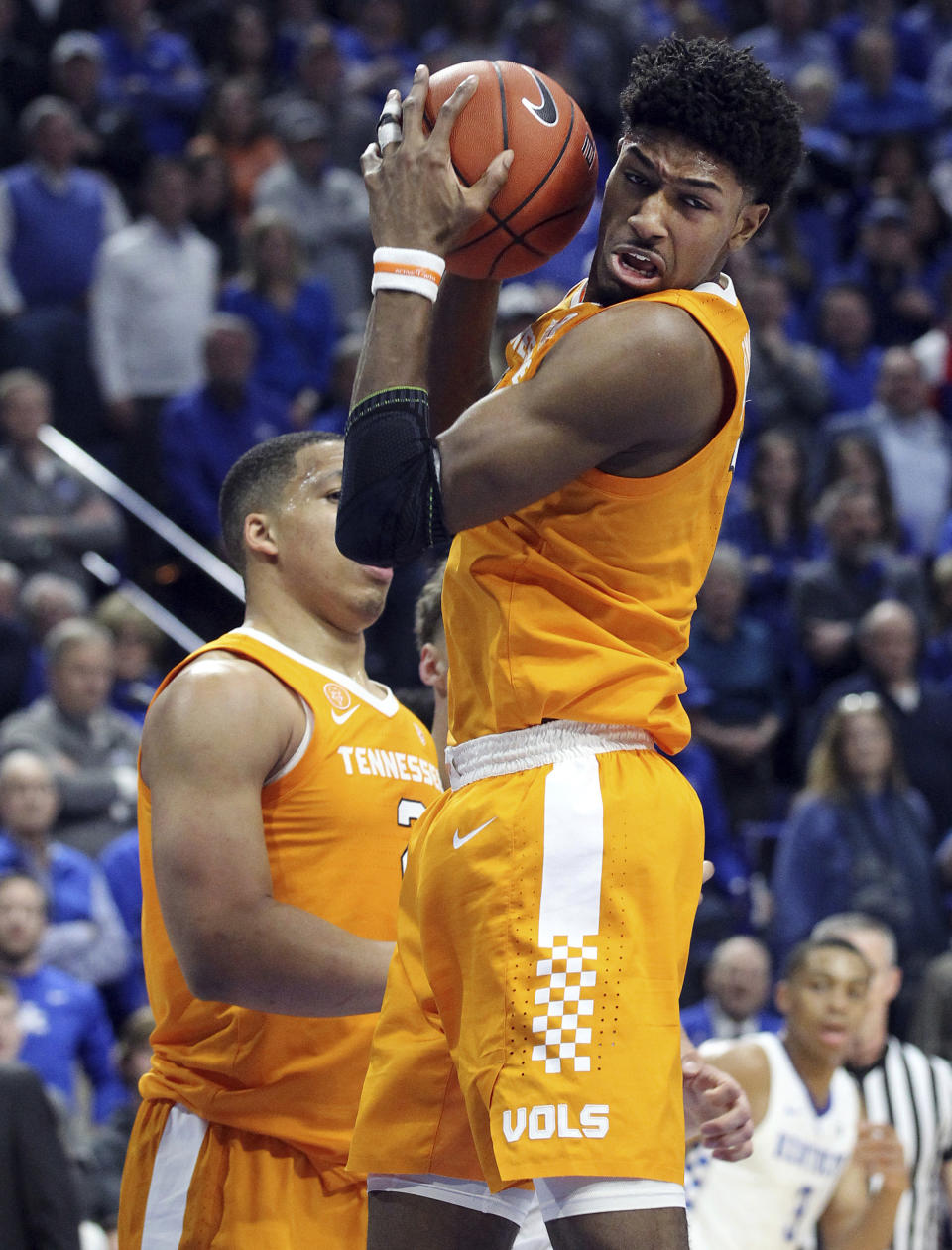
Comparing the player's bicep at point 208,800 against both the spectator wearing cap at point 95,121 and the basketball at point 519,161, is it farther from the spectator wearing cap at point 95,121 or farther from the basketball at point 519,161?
the spectator wearing cap at point 95,121

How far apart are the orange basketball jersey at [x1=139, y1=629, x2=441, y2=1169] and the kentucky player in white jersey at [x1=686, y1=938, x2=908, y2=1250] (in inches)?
93.0

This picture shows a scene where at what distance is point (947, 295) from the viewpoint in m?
11.1

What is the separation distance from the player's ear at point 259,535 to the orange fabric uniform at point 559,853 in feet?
2.85

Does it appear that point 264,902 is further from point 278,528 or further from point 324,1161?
point 278,528

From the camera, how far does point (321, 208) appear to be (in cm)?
1058

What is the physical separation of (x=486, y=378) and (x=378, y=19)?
971cm

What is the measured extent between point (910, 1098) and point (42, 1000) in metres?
3.01

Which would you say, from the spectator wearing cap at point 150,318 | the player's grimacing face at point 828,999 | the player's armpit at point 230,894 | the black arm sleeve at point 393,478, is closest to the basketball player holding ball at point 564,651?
the black arm sleeve at point 393,478

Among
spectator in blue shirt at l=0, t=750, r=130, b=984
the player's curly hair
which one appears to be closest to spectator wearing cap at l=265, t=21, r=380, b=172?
spectator in blue shirt at l=0, t=750, r=130, b=984

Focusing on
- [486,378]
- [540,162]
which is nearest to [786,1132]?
[486,378]

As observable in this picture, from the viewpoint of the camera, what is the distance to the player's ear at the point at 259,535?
142 inches

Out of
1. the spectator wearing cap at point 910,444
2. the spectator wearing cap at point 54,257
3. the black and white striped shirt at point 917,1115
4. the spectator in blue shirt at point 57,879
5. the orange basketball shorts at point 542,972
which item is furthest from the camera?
the spectator wearing cap at point 910,444

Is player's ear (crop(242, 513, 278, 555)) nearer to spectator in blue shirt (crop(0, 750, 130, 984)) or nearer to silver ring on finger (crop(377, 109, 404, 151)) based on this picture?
silver ring on finger (crop(377, 109, 404, 151))

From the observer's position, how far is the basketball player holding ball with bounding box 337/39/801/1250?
250 centimetres
